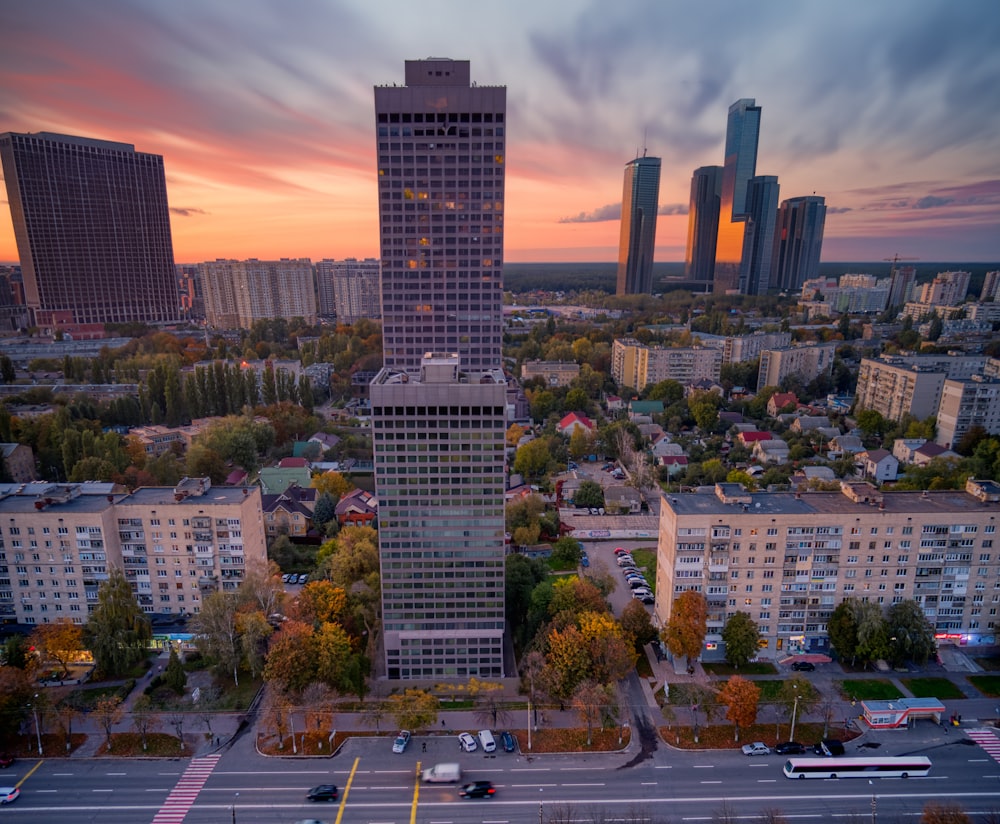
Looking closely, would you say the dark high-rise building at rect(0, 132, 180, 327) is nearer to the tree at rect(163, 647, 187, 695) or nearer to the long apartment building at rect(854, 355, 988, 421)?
the tree at rect(163, 647, 187, 695)

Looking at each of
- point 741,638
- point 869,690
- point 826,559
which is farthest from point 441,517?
point 869,690

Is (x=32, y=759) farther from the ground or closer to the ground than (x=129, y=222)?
closer to the ground

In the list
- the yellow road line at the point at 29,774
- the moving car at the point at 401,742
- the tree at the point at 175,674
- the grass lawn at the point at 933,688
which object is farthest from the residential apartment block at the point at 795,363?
the yellow road line at the point at 29,774

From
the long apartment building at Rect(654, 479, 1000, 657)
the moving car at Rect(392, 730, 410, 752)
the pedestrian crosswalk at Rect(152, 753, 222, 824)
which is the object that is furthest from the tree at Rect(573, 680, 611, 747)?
the pedestrian crosswalk at Rect(152, 753, 222, 824)

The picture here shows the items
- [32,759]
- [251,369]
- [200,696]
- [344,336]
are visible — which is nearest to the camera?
[32,759]

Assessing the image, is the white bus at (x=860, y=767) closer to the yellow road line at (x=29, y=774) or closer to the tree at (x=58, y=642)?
the yellow road line at (x=29, y=774)

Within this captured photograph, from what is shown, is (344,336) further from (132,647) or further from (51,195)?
(132,647)

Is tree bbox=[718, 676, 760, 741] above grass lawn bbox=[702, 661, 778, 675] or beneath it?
above

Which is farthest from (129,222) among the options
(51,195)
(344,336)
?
(344,336)
